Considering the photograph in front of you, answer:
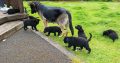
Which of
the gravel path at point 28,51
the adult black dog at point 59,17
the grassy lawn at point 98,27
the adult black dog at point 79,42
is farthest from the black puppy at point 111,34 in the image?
the gravel path at point 28,51

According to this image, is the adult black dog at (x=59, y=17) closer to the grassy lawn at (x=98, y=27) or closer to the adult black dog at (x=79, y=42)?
the grassy lawn at (x=98, y=27)

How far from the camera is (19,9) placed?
46.1 feet

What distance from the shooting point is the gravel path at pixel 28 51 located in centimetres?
932

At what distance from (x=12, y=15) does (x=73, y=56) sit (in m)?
4.39

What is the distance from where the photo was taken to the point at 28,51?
10.1 m

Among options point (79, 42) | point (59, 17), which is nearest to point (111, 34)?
point (59, 17)

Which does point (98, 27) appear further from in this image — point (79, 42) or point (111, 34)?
point (79, 42)

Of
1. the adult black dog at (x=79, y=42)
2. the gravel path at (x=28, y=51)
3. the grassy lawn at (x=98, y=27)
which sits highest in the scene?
the adult black dog at (x=79, y=42)

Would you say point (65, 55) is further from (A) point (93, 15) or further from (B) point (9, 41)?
(A) point (93, 15)

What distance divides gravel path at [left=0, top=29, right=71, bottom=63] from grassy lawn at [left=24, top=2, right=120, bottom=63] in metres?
0.57

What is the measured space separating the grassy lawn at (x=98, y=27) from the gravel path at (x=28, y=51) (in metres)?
0.57

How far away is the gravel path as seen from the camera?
30.6 ft

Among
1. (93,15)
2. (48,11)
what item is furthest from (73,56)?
(93,15)

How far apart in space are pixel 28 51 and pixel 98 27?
A: 5033 mm
